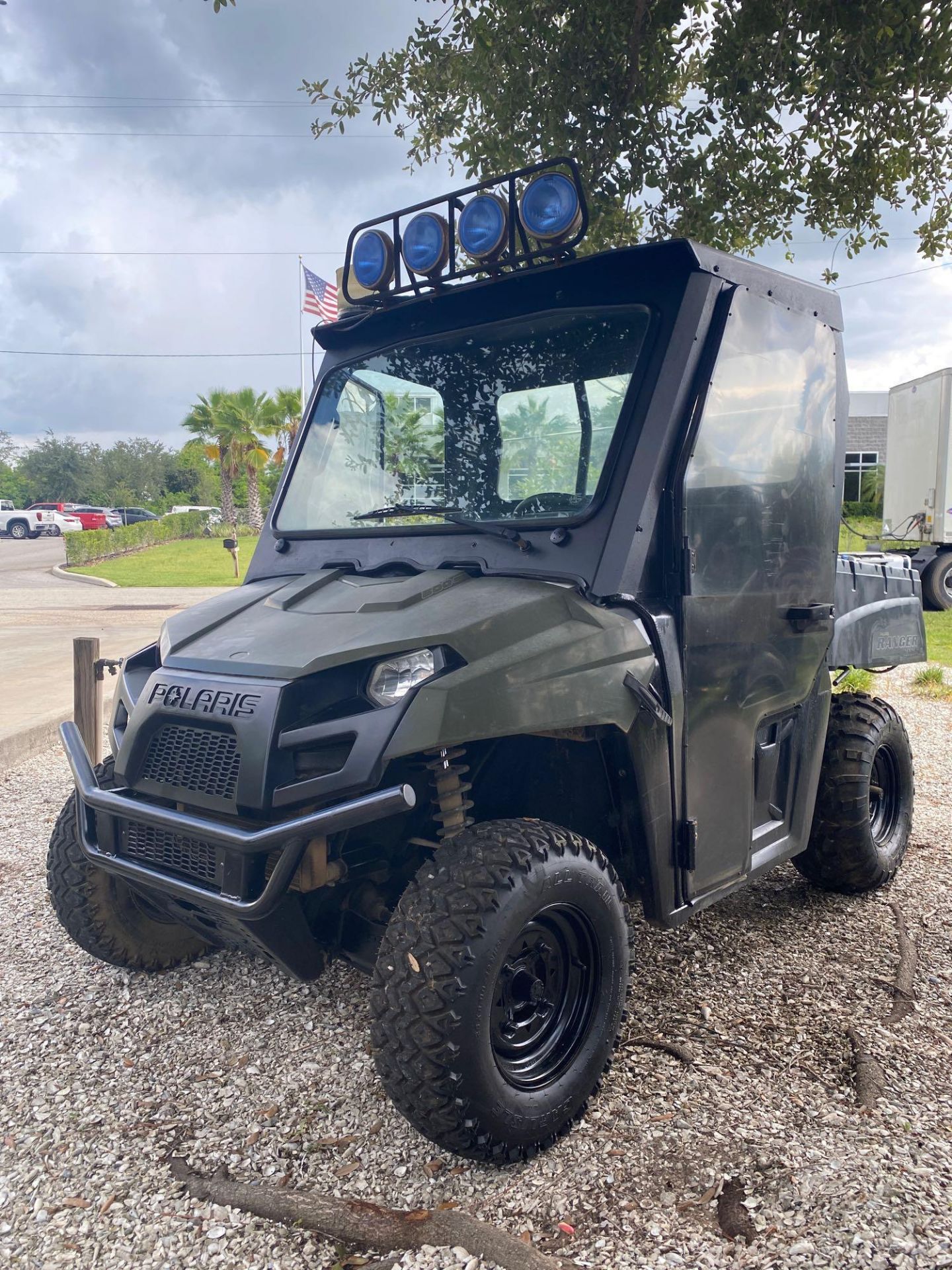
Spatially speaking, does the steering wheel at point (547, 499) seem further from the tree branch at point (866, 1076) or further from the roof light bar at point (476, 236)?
the tree branch at point (866, 1076)

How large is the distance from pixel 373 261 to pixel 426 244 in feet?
0.79

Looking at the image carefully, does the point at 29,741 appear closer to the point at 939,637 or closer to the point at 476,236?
the point at 476,236

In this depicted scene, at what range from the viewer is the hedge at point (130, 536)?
30.2m

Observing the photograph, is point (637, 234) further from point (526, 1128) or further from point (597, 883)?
point (526, 1128)

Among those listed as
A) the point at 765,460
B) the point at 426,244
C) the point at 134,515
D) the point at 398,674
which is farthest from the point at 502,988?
the point at 134,515

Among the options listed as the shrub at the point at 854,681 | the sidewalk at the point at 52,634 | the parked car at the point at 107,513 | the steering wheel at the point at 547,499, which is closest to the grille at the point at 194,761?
the steering wheel at the point at 547,499

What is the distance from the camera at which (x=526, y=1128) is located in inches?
94.3

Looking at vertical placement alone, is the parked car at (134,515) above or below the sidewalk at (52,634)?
above

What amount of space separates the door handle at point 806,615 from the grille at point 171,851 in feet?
6.73

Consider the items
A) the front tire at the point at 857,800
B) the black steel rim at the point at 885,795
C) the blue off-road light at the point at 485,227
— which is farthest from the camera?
the black steel rim at the point at 885,795

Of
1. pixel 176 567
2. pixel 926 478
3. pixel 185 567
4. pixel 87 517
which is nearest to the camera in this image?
pixel 926 478

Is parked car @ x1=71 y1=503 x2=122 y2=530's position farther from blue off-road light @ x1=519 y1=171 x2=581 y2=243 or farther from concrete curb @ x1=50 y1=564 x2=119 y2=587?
blue off-road light @ x1=519 y1=171 x2=581 y2=243

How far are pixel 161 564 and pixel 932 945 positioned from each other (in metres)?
29.2

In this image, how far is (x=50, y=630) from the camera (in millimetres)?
14258
